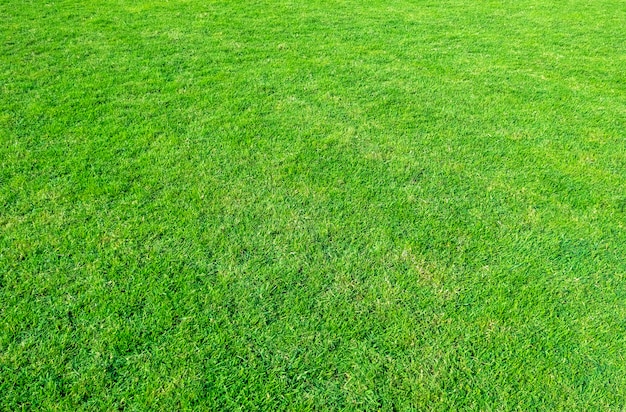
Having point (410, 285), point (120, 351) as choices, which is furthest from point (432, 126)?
point (120, 351)

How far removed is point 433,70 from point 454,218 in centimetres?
334

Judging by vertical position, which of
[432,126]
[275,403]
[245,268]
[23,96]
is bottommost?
[275,403]

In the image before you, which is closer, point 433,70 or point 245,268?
point 245,268

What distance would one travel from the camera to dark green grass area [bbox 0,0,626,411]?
3020 mm

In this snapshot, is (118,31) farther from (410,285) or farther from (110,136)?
(410,285)

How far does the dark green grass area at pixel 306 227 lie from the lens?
9.91ft

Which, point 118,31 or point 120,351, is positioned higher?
point 118,31

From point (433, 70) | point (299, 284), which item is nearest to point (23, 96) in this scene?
point (299, 284)

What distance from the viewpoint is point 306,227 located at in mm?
4102

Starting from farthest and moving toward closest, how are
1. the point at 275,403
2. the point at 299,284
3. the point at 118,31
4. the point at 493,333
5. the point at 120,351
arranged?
the point at 118,31 < the point at 299,284 < the point at 493,333 < the point at 120,351 < the point at 275,403

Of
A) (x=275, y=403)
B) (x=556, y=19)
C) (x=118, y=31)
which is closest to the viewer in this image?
(x=275, y=403)

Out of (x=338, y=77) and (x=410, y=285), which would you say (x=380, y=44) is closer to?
(x=338, y=77)

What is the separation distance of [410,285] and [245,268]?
A: 121cm

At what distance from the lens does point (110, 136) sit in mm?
5078
